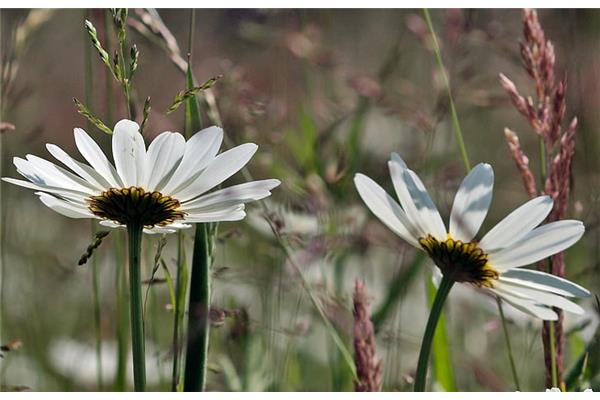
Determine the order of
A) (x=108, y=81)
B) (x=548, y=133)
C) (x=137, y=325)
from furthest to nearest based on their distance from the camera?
(x=108, y=81) → (x=548, y=133) → (x=137, y=325)

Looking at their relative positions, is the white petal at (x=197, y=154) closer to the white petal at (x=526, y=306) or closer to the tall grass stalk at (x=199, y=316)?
the tall grass stalk at (x=199, y=316)

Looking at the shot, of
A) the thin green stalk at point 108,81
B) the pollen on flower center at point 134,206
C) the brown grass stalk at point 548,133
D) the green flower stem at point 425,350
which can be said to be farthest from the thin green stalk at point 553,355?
the thin green stalk at point 108,81

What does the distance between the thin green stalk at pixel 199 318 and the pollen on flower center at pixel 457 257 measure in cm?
10

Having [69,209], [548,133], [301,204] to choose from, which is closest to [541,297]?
[548,133]

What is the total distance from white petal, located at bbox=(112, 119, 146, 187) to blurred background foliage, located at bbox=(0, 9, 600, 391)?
89mm

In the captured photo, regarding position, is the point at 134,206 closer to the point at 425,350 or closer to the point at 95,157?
the point at 95,157

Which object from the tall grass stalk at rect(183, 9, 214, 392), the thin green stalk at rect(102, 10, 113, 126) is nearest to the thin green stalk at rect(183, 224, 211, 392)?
the tall grass stalk at rect(183, 9, 214, 392)

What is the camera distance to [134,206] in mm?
438

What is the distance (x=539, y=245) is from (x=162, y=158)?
175 millimetres

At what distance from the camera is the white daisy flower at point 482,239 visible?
0.44 metres

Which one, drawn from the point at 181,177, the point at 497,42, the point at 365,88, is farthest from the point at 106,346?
the point at 181,177

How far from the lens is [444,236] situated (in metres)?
0.46
